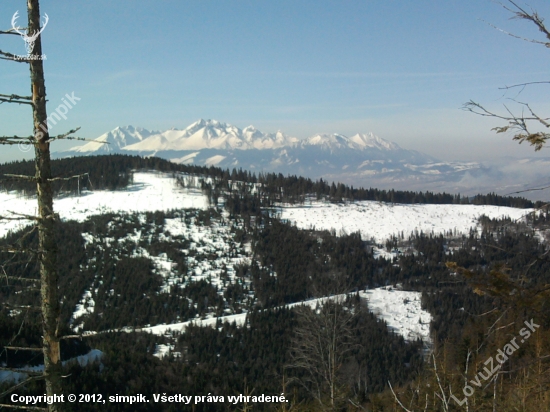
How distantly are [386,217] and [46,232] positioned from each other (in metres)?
161

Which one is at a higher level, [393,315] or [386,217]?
[386,217]

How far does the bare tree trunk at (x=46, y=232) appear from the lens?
256 inches

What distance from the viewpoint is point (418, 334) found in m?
90.6

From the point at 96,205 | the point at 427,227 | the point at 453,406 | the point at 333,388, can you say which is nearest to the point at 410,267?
the point at 427,227

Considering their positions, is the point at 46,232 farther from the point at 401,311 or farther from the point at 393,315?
the point at 401,311

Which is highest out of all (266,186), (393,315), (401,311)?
(266,186)

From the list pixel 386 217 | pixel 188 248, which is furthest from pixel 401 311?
pixel 386 217

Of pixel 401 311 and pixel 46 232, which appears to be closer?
pixel 46 232

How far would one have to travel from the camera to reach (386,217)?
530 ft

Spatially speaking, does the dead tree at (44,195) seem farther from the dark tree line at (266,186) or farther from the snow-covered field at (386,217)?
the dark tree line at (266,186)

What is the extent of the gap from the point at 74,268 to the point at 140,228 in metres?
27.8

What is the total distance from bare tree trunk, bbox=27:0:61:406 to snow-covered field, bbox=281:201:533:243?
462ft

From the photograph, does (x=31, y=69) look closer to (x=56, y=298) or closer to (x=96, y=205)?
(x=56, y=298)

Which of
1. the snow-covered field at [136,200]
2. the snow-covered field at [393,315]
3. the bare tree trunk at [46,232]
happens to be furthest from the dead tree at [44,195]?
the snow-covered field at [136,200]
